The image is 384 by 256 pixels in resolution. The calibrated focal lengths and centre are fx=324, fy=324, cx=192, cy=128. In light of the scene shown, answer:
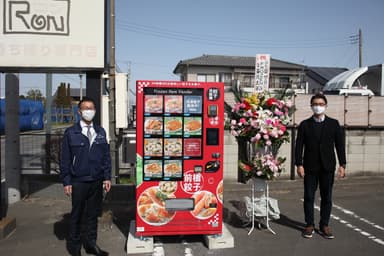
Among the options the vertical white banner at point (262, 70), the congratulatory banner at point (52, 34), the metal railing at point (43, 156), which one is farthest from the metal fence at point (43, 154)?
the vertical white banner at point (262, 70)

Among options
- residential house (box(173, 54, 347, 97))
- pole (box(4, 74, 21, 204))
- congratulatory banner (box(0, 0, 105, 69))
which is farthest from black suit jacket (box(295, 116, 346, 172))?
residential house (box(173, 54, 347, 97))

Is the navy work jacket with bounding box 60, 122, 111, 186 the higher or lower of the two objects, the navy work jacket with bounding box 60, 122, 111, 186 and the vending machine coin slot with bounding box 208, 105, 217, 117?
the lower

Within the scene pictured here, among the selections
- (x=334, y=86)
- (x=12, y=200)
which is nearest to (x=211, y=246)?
(x=12, y=200)

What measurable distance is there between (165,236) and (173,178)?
103cm

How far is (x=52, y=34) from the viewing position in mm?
4656

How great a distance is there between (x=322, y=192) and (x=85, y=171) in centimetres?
327

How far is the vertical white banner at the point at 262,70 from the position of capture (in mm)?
7977

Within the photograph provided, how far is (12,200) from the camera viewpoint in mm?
6273

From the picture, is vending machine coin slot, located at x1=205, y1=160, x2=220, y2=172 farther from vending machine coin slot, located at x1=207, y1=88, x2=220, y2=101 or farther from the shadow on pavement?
the shadow on pavement

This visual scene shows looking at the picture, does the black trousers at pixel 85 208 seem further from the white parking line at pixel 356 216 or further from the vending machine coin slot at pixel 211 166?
the white parking line at pixel 356 216

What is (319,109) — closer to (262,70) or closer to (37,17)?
(262,70)

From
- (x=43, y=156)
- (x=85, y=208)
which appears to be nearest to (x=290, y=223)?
(x=85, y=208)

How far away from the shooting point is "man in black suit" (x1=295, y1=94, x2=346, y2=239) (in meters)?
4.53

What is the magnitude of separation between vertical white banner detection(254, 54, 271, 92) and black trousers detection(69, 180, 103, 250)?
5.14m
